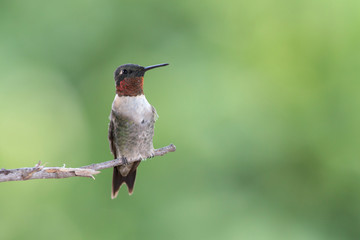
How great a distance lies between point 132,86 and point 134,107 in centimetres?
17

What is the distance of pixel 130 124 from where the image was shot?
2.21 m

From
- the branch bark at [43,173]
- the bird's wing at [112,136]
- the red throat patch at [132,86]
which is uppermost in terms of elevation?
the red throat patch at [132,86]

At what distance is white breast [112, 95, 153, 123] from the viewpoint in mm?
1861

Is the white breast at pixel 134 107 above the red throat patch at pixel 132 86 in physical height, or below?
below

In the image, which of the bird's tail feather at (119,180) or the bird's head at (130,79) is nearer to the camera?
the bird's head at (130,79)

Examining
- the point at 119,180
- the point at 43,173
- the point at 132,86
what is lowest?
the point at 119,180

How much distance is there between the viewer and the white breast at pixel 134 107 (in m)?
1.86

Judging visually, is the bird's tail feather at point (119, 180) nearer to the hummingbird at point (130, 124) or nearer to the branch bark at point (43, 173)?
the hummingbird at point (130, 124)

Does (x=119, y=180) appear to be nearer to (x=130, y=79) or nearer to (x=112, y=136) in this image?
(x=112, y=136)

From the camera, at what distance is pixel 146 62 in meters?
6.50

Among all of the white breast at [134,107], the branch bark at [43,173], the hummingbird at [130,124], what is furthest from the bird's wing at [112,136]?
the branch bark at [43,173]

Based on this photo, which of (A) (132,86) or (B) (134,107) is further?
(B) (134,107)

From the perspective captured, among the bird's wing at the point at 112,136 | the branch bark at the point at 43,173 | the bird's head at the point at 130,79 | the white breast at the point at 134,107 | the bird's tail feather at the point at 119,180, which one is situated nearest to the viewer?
the branch bark at the point at 43,173

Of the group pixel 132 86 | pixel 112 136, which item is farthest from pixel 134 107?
pixel 112 136
